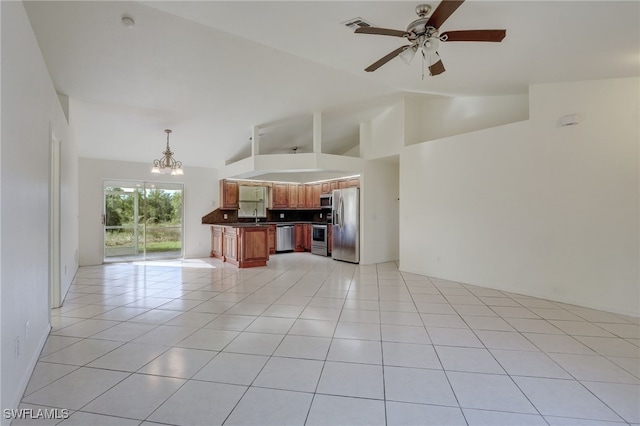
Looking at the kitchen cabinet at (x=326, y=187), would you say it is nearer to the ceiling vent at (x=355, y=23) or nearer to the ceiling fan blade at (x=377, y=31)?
the ceiling vent at (x=355, y=23)

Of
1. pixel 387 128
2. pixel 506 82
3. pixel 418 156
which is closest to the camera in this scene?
pixel 506 82

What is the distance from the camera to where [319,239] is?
800 centimetres

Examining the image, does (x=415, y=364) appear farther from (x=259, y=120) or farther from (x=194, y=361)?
(x=259, y=120)

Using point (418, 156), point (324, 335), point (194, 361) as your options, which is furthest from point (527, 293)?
point (194, 361)

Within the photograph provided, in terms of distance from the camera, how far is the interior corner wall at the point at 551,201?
3.44m

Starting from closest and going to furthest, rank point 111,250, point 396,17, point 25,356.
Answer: point 25,356
point 396,17
point 111,250

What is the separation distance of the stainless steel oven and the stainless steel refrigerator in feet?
2.09

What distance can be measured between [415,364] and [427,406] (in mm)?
490

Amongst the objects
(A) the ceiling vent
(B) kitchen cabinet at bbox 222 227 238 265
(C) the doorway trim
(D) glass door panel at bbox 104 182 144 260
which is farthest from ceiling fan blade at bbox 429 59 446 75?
(D) glass door panel at bbox 104 182 144 260

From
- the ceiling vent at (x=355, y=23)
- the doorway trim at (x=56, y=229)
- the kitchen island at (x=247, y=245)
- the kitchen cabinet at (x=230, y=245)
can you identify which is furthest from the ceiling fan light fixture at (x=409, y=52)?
the kitchen cabinet at (x=230, y=245)

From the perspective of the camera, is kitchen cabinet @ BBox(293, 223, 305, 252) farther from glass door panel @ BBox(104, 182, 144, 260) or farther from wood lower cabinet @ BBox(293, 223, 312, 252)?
glass door panel @ BBox(104, 182, 144, 260)

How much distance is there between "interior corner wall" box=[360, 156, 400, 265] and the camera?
6.54 metres

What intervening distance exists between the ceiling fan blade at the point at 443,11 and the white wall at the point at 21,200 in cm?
262

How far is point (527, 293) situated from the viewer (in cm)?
415
